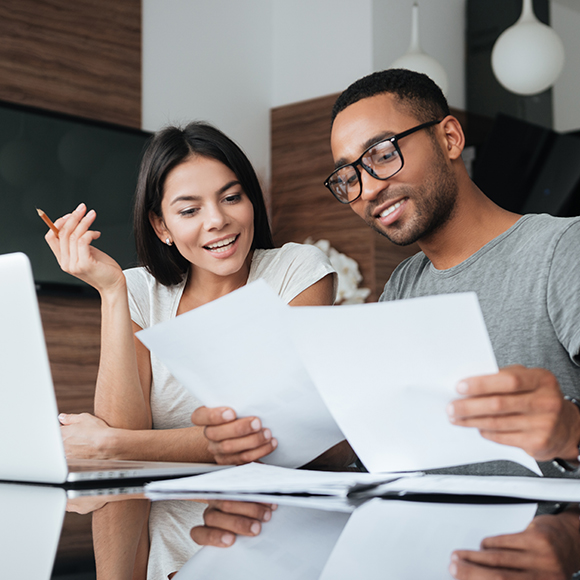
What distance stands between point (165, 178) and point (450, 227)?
653mm

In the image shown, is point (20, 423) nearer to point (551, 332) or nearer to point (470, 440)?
point (470, 440)

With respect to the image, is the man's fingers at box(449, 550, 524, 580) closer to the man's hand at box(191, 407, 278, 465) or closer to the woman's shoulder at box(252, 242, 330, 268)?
the man's hand at box(191, 407, 278, 465)

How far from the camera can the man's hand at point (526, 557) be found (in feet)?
1.28

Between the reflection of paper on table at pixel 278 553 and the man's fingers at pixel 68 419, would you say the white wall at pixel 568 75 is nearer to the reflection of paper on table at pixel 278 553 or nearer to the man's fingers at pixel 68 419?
the man's fingers at pixel 68 419

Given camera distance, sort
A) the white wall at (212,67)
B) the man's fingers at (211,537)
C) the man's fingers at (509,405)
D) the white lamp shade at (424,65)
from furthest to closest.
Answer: the white wall at (212,67), the white lamp shade at (424,65), the man's fingers at (509,405), the man's fingers at (211,537)

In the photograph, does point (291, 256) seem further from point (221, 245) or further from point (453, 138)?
point (453, 138)

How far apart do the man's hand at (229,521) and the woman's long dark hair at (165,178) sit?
939mm

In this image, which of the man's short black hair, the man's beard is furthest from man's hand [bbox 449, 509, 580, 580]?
the man's short black hair

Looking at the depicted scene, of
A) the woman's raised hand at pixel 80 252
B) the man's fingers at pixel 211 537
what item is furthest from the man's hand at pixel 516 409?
the woman's raised hand at pixel 80 252

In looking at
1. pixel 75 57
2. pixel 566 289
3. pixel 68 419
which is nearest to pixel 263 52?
pixel 75 57

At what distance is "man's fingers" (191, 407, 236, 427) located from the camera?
33.9 inches

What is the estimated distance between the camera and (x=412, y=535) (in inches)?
19.2

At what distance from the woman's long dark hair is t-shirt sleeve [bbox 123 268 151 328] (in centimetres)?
4

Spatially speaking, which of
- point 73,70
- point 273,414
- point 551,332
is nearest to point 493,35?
point 73,70
